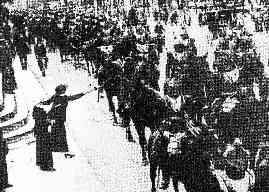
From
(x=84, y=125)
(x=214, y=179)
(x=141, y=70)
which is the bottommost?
(x=84, y=125)

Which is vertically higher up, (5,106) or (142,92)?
(142,92)

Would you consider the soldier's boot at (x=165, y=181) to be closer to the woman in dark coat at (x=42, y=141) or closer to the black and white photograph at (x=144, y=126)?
the black and white photograph at (x=144, y=126)

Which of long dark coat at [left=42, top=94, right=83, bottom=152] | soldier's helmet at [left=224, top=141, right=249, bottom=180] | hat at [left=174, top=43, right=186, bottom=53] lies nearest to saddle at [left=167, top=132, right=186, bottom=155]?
soldier's helmet at [left=224, top=141, right=249, bottom=180]

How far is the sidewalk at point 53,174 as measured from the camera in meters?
11.0

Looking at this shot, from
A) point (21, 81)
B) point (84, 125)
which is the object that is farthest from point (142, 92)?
point (21, 81)

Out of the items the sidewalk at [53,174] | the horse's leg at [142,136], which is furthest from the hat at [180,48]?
the sidewalk at [53,174]

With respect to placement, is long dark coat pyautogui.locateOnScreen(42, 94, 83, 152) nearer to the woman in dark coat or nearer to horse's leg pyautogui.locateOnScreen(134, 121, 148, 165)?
the woman in dark coat

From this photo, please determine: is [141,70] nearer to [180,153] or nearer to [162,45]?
[180,153]

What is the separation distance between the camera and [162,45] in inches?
957

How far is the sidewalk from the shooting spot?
10953mm

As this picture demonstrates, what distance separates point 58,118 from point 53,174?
1.41 m

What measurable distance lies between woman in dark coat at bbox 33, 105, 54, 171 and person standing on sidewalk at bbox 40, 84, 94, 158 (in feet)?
0.81

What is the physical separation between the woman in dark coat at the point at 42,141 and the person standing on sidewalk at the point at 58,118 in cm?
25

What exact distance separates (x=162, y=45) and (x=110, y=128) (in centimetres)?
1033
